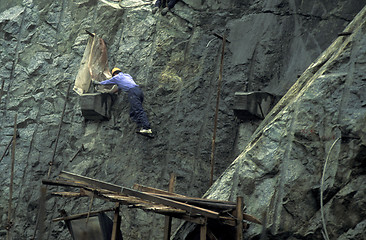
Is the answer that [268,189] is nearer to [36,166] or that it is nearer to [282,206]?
[282,206]

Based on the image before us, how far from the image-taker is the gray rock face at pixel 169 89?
7.24m

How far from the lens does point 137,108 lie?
10.0 m

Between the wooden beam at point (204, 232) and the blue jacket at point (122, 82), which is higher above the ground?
the blue jacket at point (122, 82)

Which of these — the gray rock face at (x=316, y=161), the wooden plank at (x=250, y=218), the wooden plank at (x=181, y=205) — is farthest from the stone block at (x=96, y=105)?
the wooden plank at (x=250, y=218)

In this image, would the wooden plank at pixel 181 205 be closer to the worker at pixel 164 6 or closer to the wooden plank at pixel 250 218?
the wooden plank at pixel 250 218

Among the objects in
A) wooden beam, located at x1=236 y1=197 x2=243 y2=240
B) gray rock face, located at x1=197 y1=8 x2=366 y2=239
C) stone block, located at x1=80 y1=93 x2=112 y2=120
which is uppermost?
stone block, located at x1=80 y1=93 x2=112 y2=120

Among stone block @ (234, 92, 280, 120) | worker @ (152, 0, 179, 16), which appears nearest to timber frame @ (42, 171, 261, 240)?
stone block @ (234, 92, 280, 120)

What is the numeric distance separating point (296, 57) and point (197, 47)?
1.84 m

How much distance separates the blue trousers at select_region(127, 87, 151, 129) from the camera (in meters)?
9.92

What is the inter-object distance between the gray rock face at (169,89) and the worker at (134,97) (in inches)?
9.3

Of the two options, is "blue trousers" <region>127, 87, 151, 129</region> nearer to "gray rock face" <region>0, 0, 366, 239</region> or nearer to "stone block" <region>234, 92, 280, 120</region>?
"gray rock face" <region>0, 0, 366, 239</region>

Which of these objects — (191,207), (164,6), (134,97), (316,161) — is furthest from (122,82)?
(191,207)

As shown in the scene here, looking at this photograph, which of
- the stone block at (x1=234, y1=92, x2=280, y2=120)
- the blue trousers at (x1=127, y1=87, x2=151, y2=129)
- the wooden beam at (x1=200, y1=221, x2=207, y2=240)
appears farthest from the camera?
the blue trousers at (x1=127, y1=87, x2=151, y2=129)

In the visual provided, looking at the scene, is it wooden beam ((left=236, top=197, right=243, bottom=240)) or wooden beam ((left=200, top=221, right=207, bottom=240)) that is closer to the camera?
wooden beam ((left=200, top=221, right=207, bottom=240))
